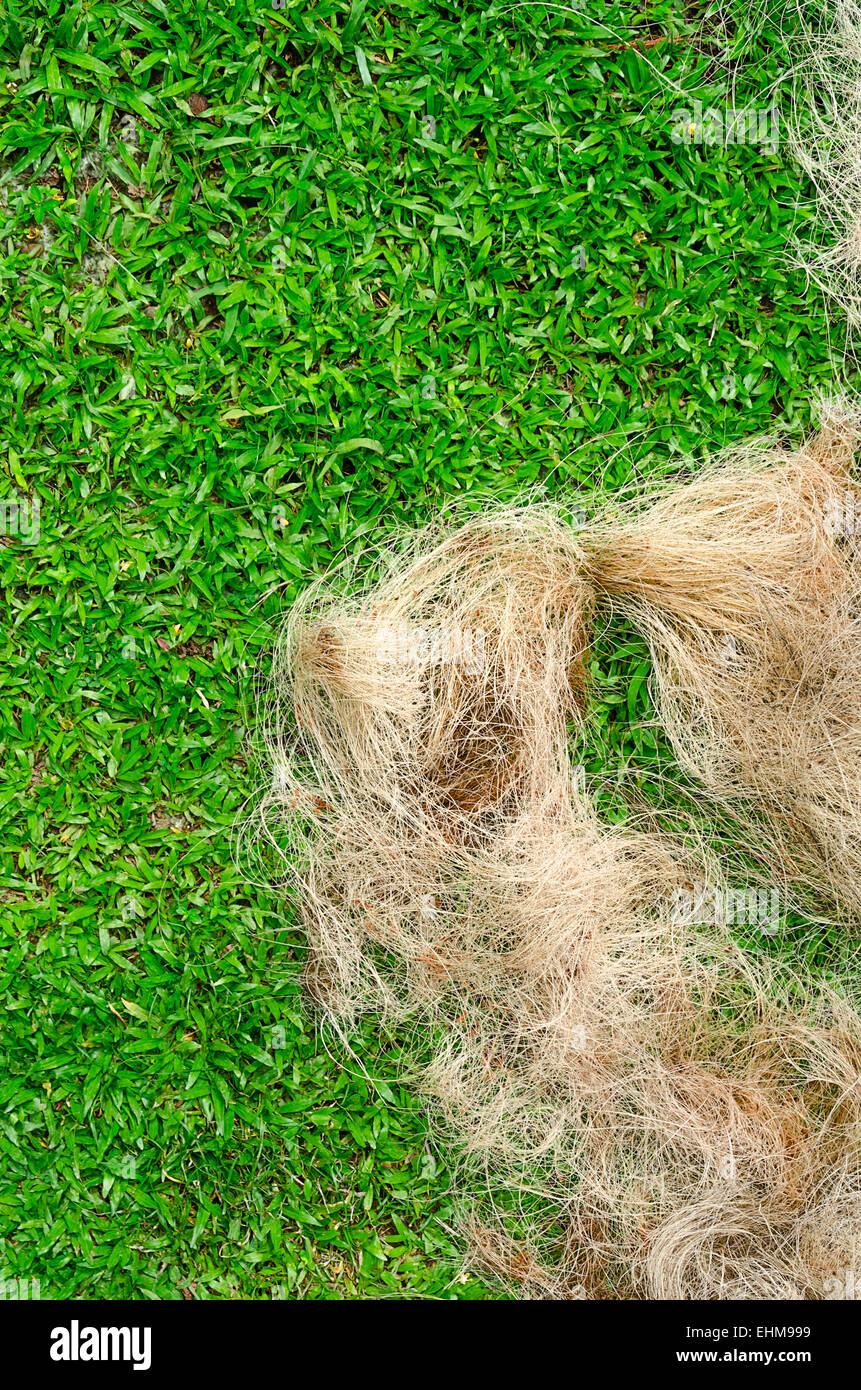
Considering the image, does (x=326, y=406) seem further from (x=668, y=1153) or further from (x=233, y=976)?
Result: (x=668, y=1153)

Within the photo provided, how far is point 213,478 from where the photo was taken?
114 inches

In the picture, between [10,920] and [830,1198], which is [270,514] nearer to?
[10,920]

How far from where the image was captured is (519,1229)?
2.89 metres

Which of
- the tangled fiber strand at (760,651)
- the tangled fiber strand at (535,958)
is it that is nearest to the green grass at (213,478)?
the tangled fiber strand at (535,958)

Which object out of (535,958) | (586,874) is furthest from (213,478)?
(535,958)

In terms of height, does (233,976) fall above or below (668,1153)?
above

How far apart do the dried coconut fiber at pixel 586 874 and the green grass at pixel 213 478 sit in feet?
0.60

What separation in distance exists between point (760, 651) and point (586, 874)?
2.90ft

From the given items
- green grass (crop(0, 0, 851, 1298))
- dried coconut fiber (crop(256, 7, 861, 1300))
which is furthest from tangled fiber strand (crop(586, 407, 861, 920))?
green grass (crop(0, 0, 851, 1298))

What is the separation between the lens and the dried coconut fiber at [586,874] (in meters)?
2.88
